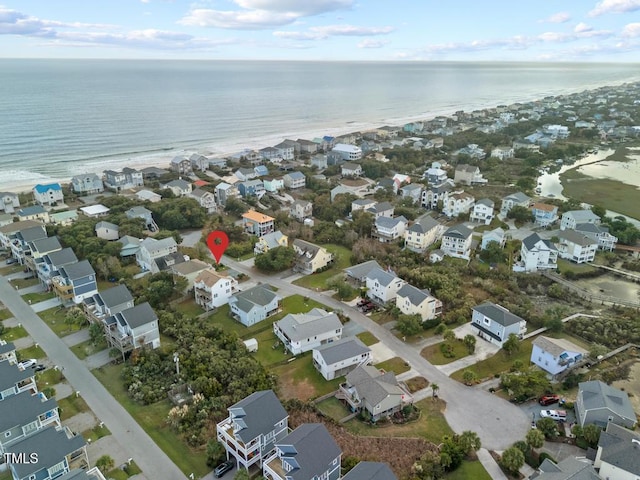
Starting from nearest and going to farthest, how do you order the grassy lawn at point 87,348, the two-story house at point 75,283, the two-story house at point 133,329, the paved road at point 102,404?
the paved road at point 102,404 < the two-story house at point 133,329 < the grassy lawn at point 87,348 < the two-story house at point 75,283

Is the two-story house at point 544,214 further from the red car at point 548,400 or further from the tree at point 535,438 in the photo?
the tree at point 535,438

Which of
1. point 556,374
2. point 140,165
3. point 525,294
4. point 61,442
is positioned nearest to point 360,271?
point 525,294

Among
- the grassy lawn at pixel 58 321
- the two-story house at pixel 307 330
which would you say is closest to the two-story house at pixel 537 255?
the two-story house at pixel 307 330

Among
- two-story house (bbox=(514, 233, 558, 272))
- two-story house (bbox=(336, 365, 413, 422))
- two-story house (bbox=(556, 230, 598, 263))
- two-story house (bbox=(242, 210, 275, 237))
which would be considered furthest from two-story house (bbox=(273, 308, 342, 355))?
Answer: two-story house (bbox=(556, 230, 598, 263))

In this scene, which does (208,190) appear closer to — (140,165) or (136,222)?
(136,222)

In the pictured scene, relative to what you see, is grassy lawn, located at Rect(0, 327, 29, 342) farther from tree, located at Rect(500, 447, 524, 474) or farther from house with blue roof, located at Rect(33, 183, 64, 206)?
tree, located at Rect(500, 447, 524, 474)
